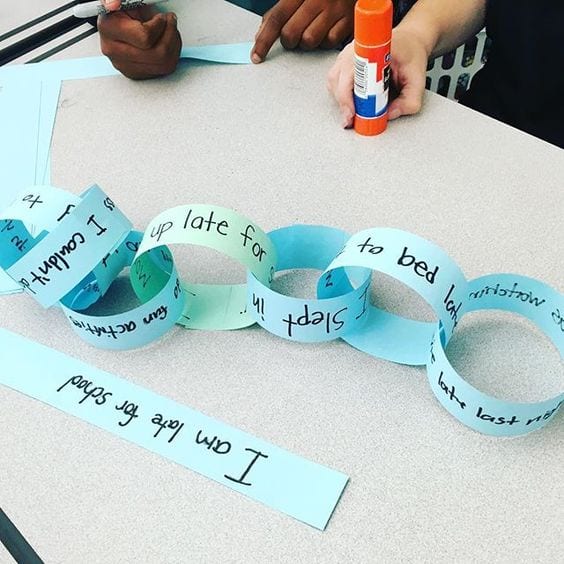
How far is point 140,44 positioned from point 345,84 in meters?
0.30

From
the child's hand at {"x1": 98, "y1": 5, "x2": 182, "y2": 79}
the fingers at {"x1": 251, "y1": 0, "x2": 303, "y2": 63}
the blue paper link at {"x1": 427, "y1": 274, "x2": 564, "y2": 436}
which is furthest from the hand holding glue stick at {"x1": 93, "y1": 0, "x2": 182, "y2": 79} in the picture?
the blue paper link at {"x1": 427, "y1": 274, "x2": 564, "y2": 436}

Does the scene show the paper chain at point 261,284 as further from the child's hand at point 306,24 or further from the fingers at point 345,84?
the child's hand at point 306,24

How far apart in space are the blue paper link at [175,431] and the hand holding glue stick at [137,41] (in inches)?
17.9

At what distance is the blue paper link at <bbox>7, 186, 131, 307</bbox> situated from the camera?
592 mm

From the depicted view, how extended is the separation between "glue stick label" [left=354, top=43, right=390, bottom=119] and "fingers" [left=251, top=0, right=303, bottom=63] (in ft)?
0.69

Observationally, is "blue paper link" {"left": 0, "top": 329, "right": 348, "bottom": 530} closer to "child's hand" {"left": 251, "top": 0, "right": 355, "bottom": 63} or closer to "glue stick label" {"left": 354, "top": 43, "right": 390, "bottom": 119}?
"glue stick label" {"left": 354, "top": 43, "right": 390, "bottom": 119}

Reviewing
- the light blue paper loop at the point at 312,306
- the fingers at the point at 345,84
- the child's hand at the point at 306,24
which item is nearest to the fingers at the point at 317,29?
the child's hand at the point at 306,24

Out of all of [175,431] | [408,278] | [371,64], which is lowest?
[175,431]

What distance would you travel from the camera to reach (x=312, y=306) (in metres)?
0.57

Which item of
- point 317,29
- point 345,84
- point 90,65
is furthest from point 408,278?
point 90,65

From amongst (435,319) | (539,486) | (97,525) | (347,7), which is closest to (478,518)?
(539,486)

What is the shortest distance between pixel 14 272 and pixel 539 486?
51 cm

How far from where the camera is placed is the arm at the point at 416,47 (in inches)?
31.5

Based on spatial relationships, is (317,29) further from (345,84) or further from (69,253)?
(69,253)
